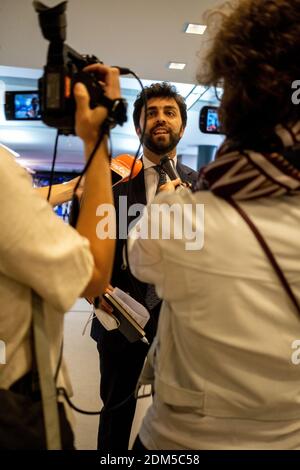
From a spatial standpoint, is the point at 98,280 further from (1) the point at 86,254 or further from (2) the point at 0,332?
(2) the point at 0,332

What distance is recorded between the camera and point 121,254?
1.65m

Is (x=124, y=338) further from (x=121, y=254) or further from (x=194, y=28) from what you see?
(x=194, y=28)

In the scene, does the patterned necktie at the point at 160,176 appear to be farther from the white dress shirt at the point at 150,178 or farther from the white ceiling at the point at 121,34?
the white ceiling at the point at 121,34

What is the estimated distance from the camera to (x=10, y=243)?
0.62 m

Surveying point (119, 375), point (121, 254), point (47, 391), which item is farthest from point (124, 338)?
point (47, 391)

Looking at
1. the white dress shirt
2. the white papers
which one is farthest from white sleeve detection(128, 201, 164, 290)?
the white dress shirt

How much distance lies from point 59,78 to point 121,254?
100 centimetres

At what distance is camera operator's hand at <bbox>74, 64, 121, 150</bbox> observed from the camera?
718 mm

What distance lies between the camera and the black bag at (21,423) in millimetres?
651

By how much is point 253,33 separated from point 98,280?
0.48 meters
